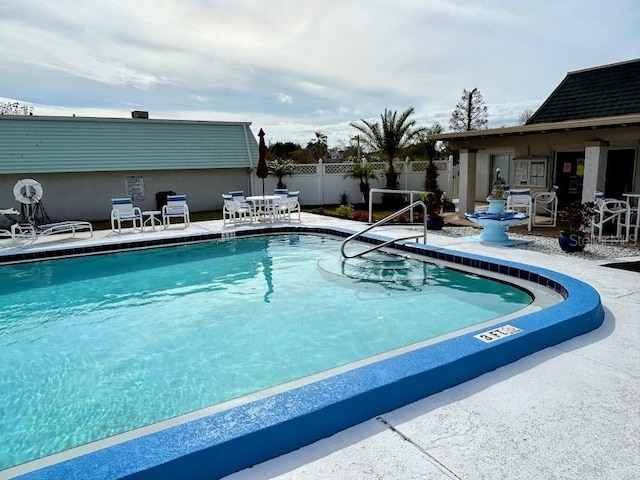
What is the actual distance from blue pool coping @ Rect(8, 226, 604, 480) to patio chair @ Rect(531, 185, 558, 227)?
8.00m

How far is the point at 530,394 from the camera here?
3.15m

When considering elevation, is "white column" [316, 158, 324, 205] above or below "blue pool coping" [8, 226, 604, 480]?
above

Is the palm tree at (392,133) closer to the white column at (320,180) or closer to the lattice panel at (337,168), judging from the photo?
the lattice panel at (337,168)

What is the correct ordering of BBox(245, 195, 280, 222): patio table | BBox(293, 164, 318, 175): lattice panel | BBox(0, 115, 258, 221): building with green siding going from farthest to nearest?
BBox(293, 164, 318, 175): lattice panel
BBox(0, 115, 258, 221): building with green siding
BBox(245, 195, 280, 222): patio table

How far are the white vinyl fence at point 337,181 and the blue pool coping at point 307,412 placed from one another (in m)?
15.6

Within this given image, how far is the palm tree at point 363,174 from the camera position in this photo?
752 inches

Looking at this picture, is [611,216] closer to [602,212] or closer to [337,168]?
[602,212]

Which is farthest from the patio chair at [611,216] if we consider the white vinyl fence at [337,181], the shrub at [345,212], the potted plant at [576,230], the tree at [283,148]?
the tree at [283,148]

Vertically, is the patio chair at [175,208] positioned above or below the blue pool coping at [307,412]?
above

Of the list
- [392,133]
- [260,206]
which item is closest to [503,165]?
[392,133]

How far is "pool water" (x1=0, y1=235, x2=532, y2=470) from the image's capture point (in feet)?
12.4

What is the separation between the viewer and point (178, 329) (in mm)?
5516

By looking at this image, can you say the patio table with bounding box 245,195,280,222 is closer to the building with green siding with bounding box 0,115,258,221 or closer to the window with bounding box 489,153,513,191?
the building with green siding with bounding box 0,115,258,221

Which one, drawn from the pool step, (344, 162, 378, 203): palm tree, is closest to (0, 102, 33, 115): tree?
(344, 162, 378, 203): palm tree
